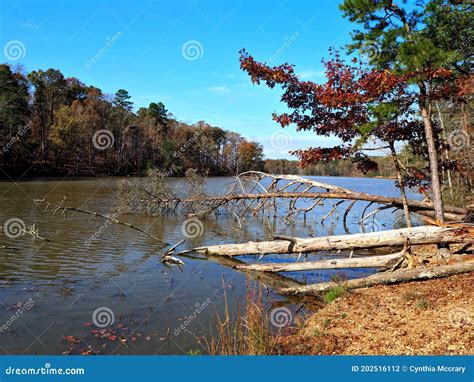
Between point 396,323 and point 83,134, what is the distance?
67.5 m

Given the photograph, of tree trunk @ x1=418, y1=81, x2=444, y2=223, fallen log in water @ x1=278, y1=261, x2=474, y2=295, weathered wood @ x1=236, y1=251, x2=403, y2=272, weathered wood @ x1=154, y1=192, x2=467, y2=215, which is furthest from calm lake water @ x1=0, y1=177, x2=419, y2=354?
tree trunk @ x1=418, y1=81, x2=444, y2=223

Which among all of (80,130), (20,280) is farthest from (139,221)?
(80,130)

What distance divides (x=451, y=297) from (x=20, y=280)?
9935 mm

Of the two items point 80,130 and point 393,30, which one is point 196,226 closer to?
point 393,30

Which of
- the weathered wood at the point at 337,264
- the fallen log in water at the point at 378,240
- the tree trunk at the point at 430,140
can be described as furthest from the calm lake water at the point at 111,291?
the tree trunk at the point at 430,140

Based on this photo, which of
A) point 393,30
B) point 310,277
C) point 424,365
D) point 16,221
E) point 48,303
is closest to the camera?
point 424,365

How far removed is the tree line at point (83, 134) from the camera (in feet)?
160

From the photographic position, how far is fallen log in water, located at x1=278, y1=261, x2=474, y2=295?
25.8ft

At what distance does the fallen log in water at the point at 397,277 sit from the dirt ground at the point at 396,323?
0.16 meters

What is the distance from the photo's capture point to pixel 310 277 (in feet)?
34.2

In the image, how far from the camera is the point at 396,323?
5.94 m

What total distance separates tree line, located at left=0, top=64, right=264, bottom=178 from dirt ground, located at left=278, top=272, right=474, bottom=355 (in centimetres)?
3256

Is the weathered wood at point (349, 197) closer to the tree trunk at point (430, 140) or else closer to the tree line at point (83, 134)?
the tree trunk at point (430, 140)

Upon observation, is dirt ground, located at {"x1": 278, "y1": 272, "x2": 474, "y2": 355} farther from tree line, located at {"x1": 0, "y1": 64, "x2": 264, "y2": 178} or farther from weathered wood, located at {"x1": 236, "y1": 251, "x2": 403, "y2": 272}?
tree line, located at {"x1": 0, "y1": 64, "x2": 264, "y2": 178}
